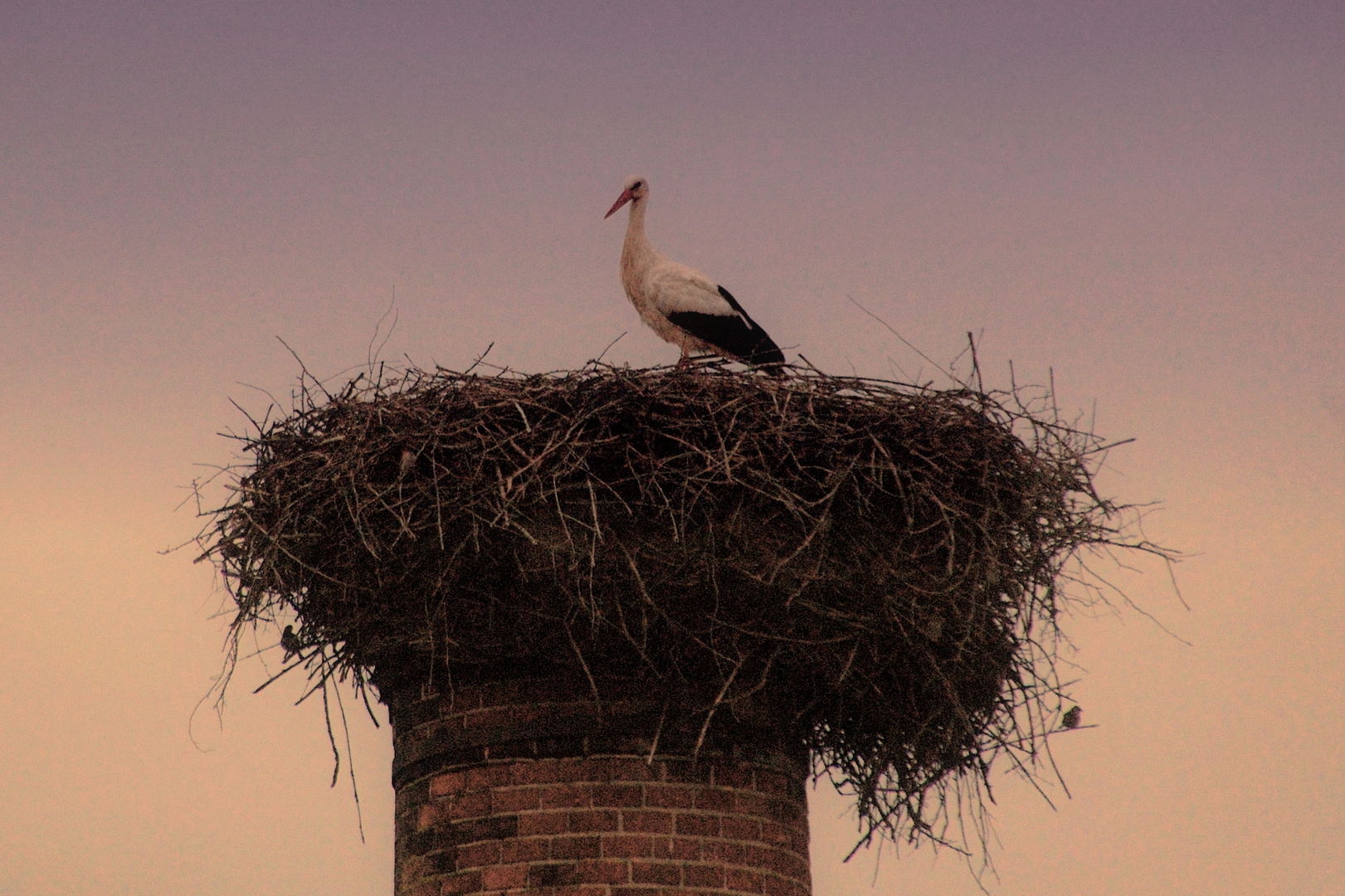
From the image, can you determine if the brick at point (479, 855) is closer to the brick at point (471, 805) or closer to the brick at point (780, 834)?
the brick at point (471, 805)

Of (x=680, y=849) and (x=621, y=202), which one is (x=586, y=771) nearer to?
(x=680, y=849)

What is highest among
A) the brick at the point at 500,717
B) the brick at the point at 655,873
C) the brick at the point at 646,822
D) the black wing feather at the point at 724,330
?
the black wing feather at the point at 724,330

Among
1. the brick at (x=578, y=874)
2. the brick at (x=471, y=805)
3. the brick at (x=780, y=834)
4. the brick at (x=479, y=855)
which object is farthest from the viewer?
the brick at (x=780, y=834)

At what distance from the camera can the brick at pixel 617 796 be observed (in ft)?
19.8

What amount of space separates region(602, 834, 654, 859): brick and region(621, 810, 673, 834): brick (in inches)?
0.9

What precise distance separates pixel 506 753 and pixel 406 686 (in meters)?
0.62

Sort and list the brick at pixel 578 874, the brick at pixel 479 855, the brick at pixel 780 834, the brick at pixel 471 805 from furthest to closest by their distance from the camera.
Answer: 1. the brick at pixel 780 834
2. the brick at pixel 471 805
3. the brick at pixel 479 855
4. the brick at pixel 578 874

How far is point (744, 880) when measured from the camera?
6.09 m

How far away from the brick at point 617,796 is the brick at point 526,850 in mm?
221

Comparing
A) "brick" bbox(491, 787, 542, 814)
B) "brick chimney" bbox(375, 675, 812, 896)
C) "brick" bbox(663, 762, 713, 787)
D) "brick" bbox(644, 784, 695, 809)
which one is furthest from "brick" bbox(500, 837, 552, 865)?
"brick" bbox(663, 762, 713, 787)

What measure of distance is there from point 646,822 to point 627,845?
0.11m

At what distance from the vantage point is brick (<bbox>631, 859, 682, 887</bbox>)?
19.5 ft

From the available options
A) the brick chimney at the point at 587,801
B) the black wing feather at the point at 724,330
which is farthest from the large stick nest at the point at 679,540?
the black wing feather at the point at 724,330

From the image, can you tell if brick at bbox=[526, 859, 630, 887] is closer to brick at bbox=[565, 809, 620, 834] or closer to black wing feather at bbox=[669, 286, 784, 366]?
brick at bbox=[565, 809, 620, 834]
